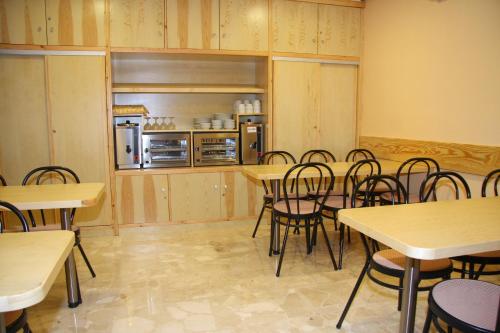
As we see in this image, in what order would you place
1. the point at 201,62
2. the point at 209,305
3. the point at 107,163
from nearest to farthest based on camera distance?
the point at 209,305 < the point at 107,163 < the point at 201,62

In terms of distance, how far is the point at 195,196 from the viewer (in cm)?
411

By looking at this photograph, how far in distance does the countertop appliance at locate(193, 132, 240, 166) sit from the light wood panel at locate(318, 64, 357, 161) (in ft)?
3.43

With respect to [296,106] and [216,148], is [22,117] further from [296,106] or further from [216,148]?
[296,106]

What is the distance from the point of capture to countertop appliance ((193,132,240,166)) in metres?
4.18

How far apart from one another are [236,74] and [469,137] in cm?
267

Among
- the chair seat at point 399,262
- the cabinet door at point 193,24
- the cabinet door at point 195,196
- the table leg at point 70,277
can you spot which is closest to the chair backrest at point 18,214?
the table leg at point 70,277

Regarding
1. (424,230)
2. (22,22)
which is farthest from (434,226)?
(22,22)

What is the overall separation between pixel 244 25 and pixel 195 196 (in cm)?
190

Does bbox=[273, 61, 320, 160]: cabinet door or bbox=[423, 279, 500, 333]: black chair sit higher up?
bbox=[273, 61, 320, 160]: cabinet door

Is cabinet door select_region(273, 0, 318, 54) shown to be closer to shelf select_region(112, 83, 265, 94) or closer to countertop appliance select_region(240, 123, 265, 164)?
shelf select_region(112, 83, 265, 94)

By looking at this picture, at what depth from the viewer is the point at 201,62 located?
456 cm

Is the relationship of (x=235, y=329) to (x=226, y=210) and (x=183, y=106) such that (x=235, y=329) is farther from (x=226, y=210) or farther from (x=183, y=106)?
(x=183, y=106)

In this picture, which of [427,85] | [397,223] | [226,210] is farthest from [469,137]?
[226,210]

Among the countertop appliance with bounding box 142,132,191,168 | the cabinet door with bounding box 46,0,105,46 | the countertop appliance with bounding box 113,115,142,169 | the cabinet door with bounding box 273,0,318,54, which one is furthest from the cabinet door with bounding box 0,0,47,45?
the cabinet door with bounding box 273,0,318,54
